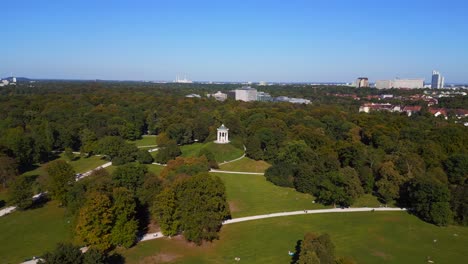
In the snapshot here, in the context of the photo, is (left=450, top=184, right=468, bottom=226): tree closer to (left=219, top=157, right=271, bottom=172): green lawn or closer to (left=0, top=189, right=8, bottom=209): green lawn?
(left=219, top=157, right=271, bottom=172): green lawn

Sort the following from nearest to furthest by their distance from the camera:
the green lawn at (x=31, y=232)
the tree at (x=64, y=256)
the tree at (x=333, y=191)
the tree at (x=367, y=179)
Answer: the tree at (x=64, y=256)
the green lawn at (x=31, y=232)
the tree at (x=333, y=191)
the tree at (x=367, y=179)

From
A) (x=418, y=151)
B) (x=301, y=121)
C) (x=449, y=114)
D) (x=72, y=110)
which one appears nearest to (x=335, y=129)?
(x=301, y=121)

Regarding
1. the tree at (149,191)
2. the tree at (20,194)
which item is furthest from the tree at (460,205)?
the tree at (20,194)

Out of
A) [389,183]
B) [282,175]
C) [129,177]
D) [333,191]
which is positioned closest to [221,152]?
[282,175]

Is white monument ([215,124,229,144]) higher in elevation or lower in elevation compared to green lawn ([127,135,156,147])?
higher

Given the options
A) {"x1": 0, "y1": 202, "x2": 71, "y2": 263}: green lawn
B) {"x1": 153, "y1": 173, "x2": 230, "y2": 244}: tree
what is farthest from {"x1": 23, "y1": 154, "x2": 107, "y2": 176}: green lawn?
{"x1": 153, "y1": 173, "x2": 230, "y2": 244}: tree

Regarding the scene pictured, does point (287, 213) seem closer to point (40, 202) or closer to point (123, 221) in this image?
point (123, 221)

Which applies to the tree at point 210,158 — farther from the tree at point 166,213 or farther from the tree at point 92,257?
the tree at point 92,257
